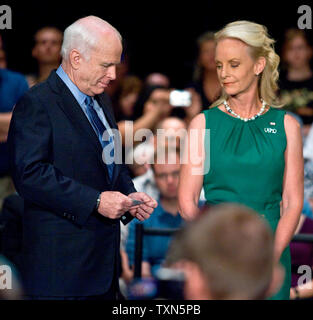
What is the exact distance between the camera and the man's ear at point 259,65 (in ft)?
11.2

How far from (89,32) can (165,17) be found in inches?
140

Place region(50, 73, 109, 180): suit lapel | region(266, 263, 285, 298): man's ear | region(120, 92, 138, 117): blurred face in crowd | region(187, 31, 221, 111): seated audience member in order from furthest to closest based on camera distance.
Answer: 1. region(120, 92, 138, 117): blurred face in crowd
2. region(187, 31, 221, 111): seated audience member
3. region(50, 73, 109, 180): suit lapel
4. region(266, 263, 285, 298): man's ear

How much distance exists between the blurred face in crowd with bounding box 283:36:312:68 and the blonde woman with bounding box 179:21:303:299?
272 cm

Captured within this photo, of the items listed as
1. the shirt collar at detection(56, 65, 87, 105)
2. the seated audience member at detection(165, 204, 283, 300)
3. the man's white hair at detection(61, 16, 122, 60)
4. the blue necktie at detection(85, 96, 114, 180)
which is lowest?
the seated audience member at detection(165, 204, 283, 300)

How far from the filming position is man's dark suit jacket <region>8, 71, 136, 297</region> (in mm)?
2984

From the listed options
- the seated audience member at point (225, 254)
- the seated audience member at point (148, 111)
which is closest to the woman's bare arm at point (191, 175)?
the seated audience member at point (225, 254)

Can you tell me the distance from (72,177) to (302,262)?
2090mm

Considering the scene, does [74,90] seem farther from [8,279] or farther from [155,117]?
[155,117]

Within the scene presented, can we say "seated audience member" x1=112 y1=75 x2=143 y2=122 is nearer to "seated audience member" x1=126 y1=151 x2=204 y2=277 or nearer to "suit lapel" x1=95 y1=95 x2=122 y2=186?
"seated audience member" x1=126 y1=151 x2=204 y2=277

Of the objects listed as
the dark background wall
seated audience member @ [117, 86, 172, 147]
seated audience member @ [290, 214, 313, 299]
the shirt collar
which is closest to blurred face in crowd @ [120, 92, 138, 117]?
seated audience member @ [117, 86, 172, 147]

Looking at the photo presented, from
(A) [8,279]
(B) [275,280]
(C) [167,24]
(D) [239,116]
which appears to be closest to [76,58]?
(D) [239,116]

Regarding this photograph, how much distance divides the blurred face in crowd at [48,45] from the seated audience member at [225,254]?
12.8ft

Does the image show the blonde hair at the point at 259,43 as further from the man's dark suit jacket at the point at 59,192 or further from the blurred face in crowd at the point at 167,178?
the blurred face in crowd at the point at 167,178

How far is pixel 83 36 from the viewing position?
126 inches
